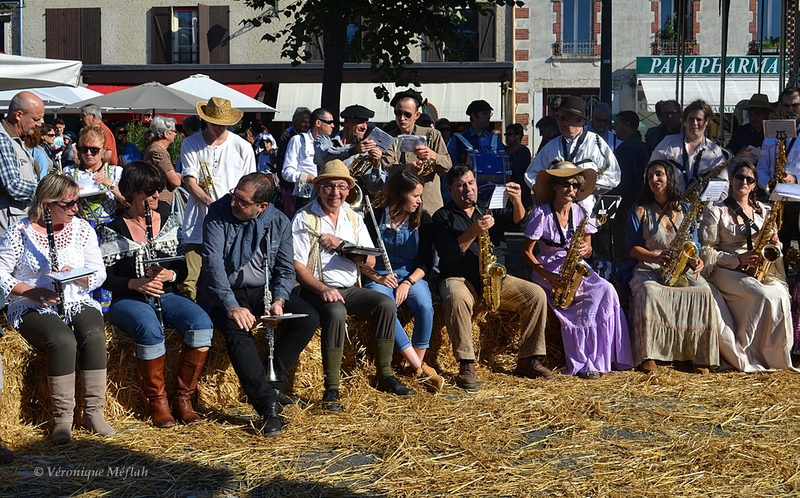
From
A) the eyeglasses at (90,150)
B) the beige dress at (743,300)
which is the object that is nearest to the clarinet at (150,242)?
the eyeglasses at (90,150)

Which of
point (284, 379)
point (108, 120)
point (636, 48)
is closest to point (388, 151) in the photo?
point (284, 379)

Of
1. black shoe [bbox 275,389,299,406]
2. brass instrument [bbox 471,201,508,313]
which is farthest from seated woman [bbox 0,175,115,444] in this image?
brass instrument [bbox 471,201,508,313]

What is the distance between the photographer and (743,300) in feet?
21.7

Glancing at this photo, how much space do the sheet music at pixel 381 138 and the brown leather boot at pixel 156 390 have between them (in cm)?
261

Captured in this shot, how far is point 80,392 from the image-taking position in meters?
5.15

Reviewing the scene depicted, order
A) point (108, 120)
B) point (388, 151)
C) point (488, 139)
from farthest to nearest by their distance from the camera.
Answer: point (108, 120) → point (488, 139) → point (388, 151)

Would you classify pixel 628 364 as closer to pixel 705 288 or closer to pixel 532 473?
pixel 705 288

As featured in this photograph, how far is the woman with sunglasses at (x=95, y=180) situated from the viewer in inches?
247

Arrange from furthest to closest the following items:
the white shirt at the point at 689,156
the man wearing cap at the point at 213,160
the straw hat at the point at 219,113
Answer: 1. the white shirt at the point at 689,156
2. the straw hat at the point at 219,113
3. the man wearing cap at the point at 213,160

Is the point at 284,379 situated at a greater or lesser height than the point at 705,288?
lesser

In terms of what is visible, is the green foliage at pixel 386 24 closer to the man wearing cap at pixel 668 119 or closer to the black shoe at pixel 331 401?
the man wearing cap at pixel 668 119

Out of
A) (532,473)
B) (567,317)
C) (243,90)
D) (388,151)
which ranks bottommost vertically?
(532,473)

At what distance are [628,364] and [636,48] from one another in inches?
868

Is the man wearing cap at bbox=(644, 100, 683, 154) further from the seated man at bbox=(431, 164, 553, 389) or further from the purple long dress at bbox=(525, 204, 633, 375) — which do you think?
the seated man at bbox=(431, 164, 553, 389)
